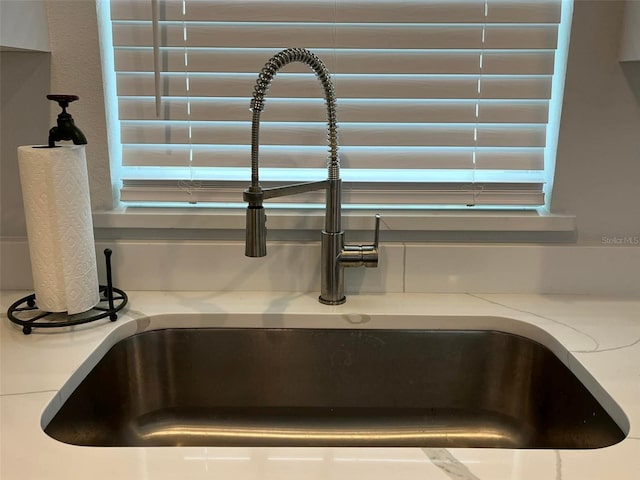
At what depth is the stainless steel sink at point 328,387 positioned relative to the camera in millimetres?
1116

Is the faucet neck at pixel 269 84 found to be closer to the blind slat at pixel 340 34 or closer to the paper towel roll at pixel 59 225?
the blind slat at pixel 340 34

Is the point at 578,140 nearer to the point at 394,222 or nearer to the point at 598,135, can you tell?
the point at 598,135

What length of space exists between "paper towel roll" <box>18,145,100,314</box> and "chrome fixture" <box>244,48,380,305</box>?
288 millimetres

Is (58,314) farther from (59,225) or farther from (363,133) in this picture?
(363,133)

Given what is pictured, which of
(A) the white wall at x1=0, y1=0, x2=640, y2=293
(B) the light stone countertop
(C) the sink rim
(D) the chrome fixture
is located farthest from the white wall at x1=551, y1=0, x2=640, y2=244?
(D) the chrome fixture

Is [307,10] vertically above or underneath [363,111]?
above

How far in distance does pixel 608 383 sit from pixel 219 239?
0.76 meters

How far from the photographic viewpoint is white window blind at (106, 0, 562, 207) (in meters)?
1.17

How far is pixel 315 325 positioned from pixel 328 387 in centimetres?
12

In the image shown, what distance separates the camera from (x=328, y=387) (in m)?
1.15

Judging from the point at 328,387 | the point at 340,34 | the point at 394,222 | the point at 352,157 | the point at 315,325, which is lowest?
the point at 328,387

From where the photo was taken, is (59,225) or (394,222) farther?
(394,222)

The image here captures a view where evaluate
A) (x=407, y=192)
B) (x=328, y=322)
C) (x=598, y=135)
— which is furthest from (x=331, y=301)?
(x=598, y=135)

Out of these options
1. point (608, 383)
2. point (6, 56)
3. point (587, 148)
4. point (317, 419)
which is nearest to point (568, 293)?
point (587, 148)
